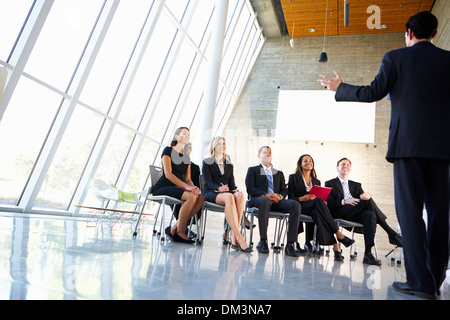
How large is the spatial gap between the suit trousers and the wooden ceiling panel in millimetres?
6196

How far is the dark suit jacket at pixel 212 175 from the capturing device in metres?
3.81

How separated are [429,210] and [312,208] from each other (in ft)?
6.89

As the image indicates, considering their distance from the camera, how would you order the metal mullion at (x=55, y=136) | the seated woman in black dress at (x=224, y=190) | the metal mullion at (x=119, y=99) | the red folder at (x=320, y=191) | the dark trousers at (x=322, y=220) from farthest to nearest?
the metal mullion at (x=119, y=99)
the metal mullion at (x=55, y=136)
the red folder at (x=320, y=191)
the dark trousers at (x=322, y=220)
the seated woman in black dress at (x=224, y=190)

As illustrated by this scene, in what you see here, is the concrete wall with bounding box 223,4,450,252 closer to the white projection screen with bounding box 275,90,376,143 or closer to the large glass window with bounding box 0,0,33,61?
the white projection screen with bounding box 275,90,376,143

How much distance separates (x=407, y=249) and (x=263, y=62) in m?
9.92

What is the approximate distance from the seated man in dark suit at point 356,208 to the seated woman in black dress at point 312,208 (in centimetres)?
23

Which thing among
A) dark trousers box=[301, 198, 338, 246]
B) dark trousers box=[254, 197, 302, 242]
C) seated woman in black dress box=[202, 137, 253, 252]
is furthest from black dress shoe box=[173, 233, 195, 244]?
dark trousers box=[301, 198, 338, 246]

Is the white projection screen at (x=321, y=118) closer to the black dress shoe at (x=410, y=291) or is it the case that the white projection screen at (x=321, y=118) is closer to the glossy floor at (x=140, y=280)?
the glossy floor at (x=140, y=280)

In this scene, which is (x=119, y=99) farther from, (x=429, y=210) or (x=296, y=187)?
(x=429, y=210)

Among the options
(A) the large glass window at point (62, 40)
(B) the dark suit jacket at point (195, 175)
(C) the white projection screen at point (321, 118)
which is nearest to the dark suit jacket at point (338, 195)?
(B) the dark suit jacket at point (195, 175)

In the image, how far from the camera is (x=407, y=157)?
186 cm

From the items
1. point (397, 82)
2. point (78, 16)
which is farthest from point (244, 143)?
point (397, 82)

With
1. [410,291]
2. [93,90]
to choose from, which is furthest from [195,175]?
[93,90]
